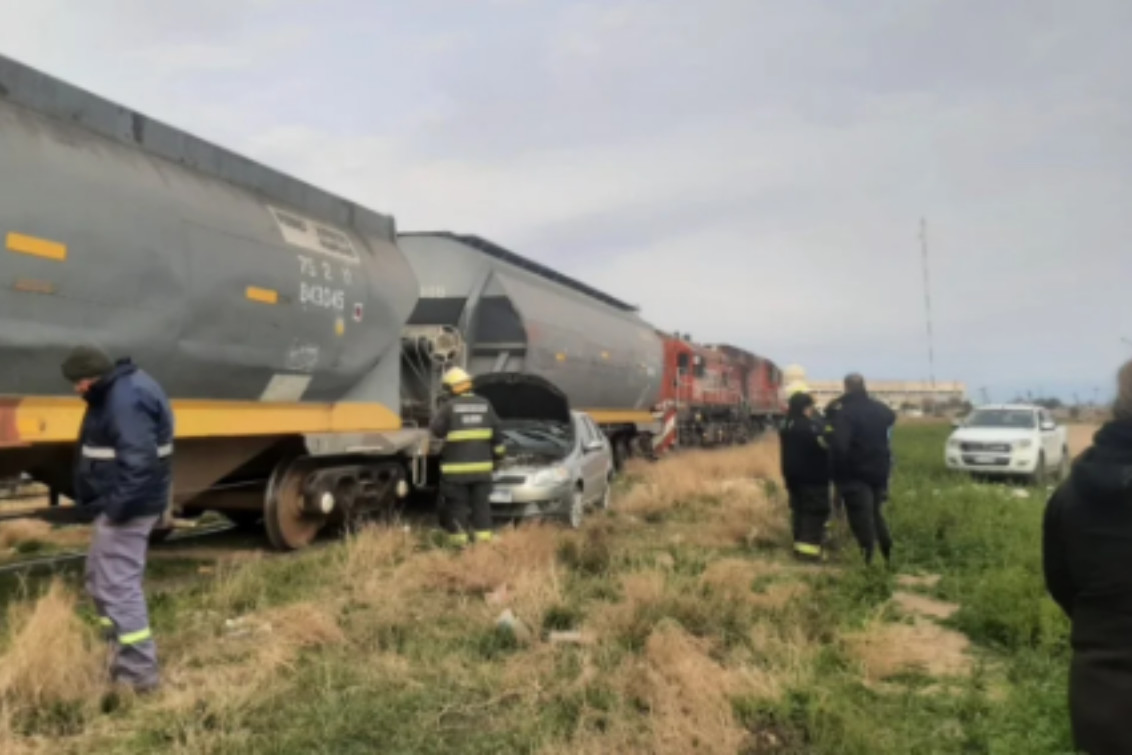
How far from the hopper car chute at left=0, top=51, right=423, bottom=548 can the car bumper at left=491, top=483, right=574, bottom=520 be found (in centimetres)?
109

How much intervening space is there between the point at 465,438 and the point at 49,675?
472 cm

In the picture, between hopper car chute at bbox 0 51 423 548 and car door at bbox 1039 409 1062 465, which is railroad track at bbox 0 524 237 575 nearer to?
hopper car chute at bbox 0 51 423 548

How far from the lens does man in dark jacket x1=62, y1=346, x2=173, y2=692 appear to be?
14.9 ft

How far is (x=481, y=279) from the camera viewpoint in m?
12.4

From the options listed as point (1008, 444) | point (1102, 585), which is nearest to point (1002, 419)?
point (1008, 444)

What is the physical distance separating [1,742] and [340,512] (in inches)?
227

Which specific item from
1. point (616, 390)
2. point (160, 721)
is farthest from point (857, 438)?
point (616, 390)

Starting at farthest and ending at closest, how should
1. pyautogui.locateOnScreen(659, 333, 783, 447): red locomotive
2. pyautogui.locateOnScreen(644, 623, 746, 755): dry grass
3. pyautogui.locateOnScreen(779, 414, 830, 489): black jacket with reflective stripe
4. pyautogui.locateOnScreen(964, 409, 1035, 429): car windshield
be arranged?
pyautogui.locateOnScreen(659, 333, 783, 447): red locomotive → pyautogui.locateOnScreen(964, 409, 1035, 429): car windshield → pyautogui.locateOnScreen(779, 414, 830, 489): black jacket with reflective stripe → pyautogui.locateOnScreen(644, 623, 746, 755): dry grass

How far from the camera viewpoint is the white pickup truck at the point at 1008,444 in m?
17.4

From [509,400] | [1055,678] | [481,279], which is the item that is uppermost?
[481,279]

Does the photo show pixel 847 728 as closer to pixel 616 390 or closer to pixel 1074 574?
pixel 1074 574

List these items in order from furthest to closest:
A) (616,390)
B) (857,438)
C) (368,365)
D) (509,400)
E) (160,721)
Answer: (616,390) < (509,400) < (368,365) < (857,438) < (160,721)

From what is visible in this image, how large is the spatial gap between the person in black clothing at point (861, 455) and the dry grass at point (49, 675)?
19.6 ft

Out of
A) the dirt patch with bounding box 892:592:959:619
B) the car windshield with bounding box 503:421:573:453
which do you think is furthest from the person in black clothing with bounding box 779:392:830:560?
the car windshield with bounding box 503:421:573:453
